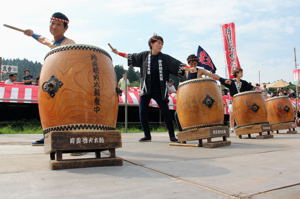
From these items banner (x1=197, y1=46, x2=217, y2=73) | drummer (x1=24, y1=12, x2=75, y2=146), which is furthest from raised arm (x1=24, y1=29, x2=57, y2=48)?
banner (x1=197, y1=46, x2=217, y2=73)

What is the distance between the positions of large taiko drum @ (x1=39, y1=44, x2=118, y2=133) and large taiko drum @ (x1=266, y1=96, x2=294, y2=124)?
5.98 meters

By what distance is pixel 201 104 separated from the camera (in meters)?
3.88

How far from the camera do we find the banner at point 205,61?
10.9m

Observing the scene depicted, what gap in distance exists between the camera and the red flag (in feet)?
50.7

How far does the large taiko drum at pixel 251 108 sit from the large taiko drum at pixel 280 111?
2111mm

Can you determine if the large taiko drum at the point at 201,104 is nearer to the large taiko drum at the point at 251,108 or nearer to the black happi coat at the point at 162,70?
the black happi coat at the point at 162,70

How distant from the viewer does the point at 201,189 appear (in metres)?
1.52

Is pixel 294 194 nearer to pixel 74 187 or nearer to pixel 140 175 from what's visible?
pixel 140 175

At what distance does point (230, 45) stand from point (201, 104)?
43.0ft

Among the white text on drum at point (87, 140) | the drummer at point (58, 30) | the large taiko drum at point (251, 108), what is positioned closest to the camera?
the white text on drum at point (87, 140)

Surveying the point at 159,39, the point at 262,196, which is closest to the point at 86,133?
the point at 262,196

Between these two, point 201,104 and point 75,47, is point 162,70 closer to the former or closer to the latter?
point 201,104

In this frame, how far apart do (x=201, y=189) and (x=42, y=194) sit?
0.82m

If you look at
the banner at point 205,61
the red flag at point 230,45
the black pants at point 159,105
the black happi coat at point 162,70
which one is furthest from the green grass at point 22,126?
the red flag at point 230,45
